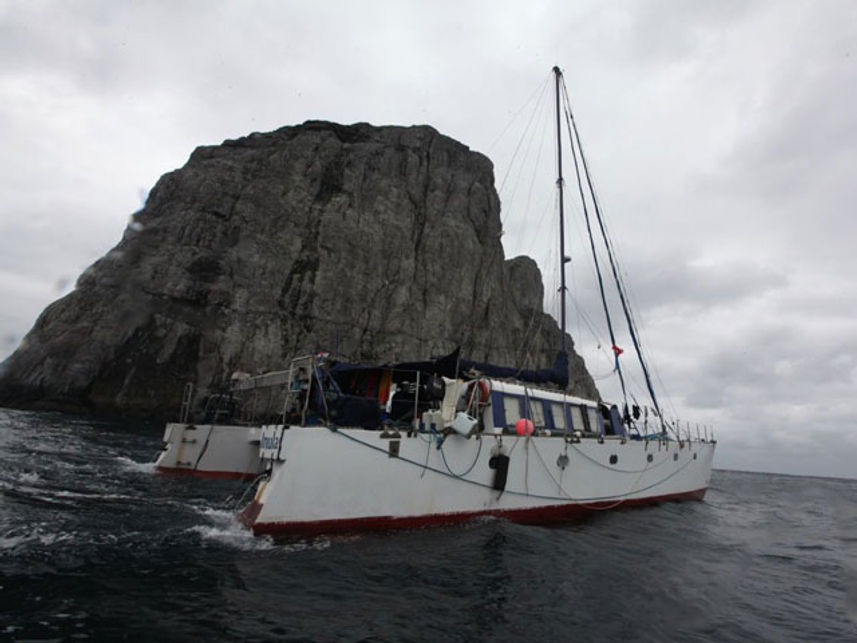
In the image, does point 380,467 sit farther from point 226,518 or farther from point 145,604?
point 145,604

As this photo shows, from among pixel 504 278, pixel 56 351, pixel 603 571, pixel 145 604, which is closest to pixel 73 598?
pixel 145 604

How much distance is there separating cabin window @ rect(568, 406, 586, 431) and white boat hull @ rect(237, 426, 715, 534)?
0.91 metres

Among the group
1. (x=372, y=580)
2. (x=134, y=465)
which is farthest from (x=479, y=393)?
(x=134, y=465)

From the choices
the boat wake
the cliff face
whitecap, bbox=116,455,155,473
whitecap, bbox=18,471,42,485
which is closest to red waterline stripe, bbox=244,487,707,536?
the boat wake

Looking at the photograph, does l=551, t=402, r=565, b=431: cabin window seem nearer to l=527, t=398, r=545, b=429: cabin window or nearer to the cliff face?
l=527, t=398, r=545, b=429: cabin window

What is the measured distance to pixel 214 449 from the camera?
1694cm

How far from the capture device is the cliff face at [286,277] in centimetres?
4616

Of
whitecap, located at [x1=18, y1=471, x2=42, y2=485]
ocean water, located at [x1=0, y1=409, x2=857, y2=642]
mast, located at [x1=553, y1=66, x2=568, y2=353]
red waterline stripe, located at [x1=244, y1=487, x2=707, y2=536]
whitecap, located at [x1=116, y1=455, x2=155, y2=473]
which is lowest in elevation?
whitecap, located at [x1=116, y1=455, x2=155, y2=473]

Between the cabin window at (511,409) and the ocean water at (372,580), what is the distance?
283cm

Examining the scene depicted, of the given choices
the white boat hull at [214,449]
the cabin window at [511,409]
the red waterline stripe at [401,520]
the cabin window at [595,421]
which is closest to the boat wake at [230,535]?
the red waterline stripe at [401,520]

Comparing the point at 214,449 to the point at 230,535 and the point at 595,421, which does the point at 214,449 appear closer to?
the point at 230,535

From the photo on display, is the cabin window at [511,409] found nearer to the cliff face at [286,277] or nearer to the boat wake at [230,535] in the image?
the boat wake at [230,535]

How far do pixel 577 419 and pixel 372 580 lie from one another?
10.2m

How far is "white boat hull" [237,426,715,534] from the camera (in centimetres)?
930
